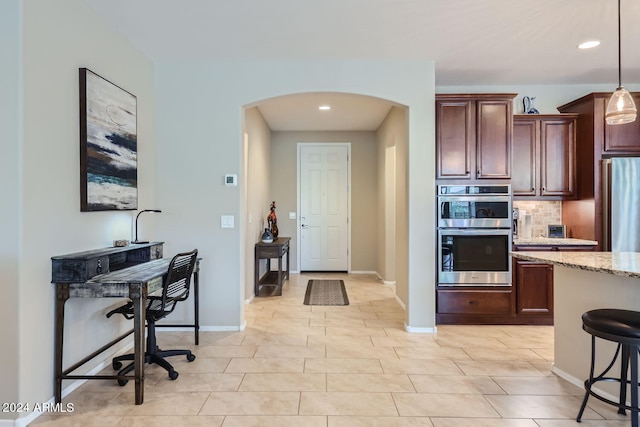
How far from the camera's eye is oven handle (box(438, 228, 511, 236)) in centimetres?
378

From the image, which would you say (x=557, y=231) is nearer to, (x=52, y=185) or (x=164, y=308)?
(x=164, y=308)

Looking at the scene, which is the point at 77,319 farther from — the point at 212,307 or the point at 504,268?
the point at 504,268

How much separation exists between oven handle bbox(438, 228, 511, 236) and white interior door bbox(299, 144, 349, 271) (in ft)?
10.4

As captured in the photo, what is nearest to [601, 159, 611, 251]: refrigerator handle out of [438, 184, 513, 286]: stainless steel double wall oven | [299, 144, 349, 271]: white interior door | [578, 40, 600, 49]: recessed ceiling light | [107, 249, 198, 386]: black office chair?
[438, 184, 513, 286]: stainless steel double wall oven

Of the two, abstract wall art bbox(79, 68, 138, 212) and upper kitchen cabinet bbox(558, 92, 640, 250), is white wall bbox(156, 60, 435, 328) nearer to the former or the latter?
abstract wall art bbox(79, 68, 138, 212)

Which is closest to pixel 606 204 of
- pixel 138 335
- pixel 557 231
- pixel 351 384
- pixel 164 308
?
pixel 557 231

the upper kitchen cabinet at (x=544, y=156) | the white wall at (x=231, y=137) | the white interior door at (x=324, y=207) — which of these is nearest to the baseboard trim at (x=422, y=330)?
the white wall at (x=231, y=137)

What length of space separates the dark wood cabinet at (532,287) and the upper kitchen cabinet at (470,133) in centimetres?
102

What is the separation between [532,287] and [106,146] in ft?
14.2

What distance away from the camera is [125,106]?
3.06 meters

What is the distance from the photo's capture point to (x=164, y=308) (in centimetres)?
264

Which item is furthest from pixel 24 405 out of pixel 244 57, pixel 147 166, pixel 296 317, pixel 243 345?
pixel 244 57

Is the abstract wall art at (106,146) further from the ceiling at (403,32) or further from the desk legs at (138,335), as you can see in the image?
A: the desk legs at (138,335)

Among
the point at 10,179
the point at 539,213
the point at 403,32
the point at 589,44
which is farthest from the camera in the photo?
the point at 539,213
